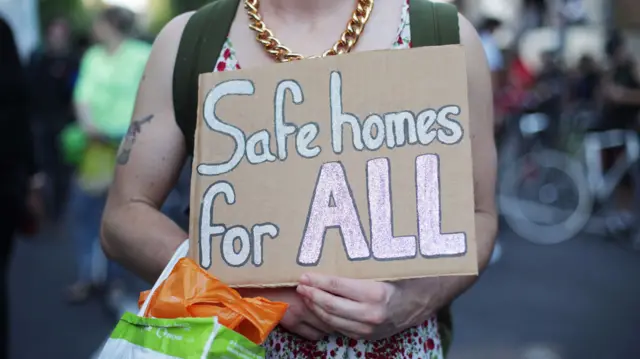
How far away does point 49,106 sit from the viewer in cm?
863

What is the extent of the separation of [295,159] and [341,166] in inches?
3.2

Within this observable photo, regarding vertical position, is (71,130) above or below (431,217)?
below

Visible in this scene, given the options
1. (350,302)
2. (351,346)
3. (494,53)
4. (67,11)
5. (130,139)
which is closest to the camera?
(350,302)

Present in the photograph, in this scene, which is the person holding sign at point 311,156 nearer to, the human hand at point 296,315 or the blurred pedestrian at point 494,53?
the human hand at point 296,315

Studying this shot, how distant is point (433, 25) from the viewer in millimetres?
1606

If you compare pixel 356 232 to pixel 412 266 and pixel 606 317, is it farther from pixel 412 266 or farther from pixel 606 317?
pixel 606 317

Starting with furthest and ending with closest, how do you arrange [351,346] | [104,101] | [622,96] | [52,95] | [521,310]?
[52,95], [622,96], [521,310], [104,101], [351,346]

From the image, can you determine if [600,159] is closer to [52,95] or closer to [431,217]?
[52,95]

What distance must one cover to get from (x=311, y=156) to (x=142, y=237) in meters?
0.41

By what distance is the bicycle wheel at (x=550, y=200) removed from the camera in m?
7.71

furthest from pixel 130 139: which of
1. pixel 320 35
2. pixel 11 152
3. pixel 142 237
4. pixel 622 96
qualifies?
pixel 622 96

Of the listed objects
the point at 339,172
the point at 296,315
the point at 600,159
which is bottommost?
the point at 600,159

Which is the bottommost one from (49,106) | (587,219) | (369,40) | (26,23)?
(587,219)

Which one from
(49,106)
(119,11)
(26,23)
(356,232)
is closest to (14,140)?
(356,232)
